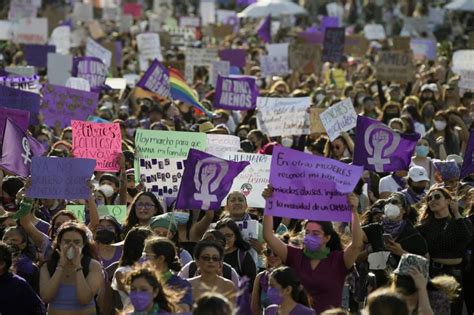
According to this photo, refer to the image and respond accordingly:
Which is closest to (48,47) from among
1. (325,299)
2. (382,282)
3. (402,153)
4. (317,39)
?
(317,39)

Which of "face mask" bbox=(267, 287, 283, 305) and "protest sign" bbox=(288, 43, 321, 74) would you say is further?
"protest sign" bbox=(288, 43, 321, 74)

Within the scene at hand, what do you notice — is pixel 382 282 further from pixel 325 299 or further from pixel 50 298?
pixel 50 298

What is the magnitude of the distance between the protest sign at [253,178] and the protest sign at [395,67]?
32.6 feet

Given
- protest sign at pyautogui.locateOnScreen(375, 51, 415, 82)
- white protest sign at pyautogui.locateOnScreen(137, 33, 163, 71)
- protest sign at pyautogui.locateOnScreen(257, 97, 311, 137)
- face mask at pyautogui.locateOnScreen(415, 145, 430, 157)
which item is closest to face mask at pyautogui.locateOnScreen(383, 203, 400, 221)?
face mask at pyautogui.locateOnScreen(415, 145, 430, 157)

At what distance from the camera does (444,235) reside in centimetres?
1021

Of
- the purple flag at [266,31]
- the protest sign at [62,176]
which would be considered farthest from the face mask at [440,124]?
the purple flag at [266,31]

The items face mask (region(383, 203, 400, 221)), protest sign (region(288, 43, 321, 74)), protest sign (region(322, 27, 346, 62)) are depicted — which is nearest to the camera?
face mask (region(383, 203, 400, 221))

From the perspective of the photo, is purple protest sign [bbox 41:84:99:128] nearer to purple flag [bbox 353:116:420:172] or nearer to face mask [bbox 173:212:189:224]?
purple flag [bbox 353:116:420:172]

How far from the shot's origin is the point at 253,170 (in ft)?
39.6

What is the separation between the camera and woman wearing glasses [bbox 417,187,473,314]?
33.5 feet

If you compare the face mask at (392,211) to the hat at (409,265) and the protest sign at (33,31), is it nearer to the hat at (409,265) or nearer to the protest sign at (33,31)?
the hat at (409,265)

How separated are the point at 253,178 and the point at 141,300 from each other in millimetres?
4950

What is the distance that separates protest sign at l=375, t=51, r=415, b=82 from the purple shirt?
532 inches

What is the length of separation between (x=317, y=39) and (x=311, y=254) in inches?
866
